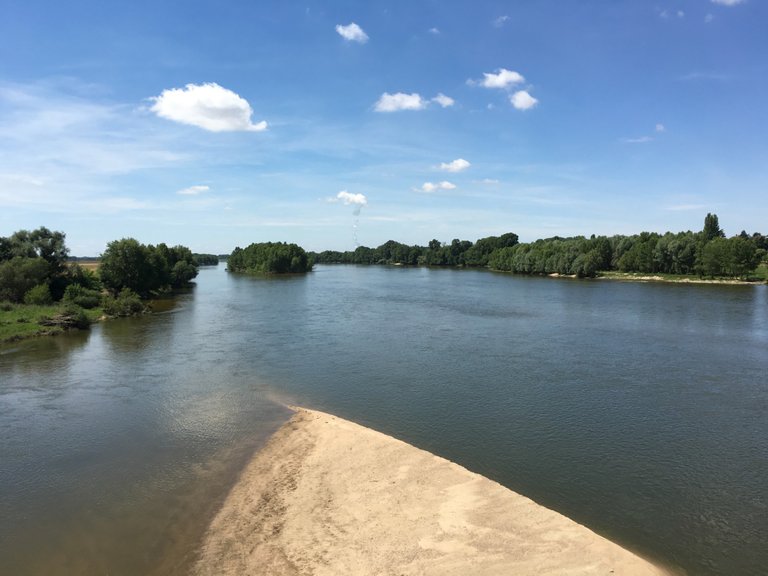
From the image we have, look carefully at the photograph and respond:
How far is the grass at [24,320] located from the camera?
34.2 meters

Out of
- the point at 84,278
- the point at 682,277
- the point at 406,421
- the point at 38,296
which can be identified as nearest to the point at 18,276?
the point at 38,296

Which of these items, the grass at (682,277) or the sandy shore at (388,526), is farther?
the grass at (682,277)

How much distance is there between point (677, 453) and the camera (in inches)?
609

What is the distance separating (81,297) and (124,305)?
3.92m

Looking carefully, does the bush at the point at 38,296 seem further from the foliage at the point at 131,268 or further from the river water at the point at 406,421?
the foliage at the point at 131,268

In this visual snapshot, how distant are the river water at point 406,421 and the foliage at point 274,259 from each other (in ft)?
318

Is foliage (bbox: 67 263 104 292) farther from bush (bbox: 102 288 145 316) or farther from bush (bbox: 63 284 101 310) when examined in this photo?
bush (bbox: 102 288 145 316)

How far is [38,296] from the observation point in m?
42.2

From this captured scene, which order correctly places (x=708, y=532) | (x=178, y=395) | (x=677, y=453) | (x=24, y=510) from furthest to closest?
(x=178, y=395), (x=677, y=453), (x=24, y=510), (x=708, y=532)

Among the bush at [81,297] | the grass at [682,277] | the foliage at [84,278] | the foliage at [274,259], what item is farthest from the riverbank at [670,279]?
the foliage at [84,278]

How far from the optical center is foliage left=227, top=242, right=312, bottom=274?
13575 centimetres

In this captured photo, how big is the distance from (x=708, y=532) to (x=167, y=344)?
31.9 metres

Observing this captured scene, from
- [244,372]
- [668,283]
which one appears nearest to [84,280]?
[244,372]

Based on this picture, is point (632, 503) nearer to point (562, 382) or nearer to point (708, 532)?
point (708, 532)
